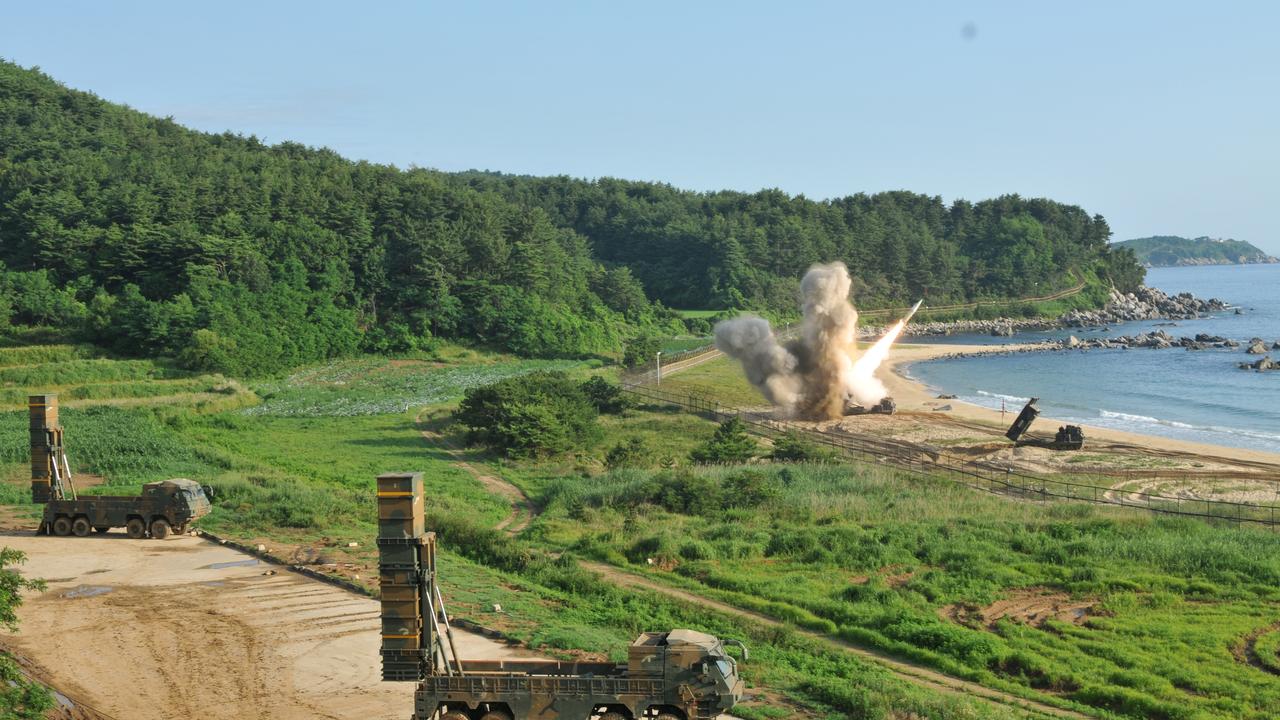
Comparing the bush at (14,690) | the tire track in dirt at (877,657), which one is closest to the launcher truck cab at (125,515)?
the tire track in dirt at (877,657)

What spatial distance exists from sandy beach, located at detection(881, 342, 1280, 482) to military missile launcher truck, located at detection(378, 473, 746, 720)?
3875 centimetres

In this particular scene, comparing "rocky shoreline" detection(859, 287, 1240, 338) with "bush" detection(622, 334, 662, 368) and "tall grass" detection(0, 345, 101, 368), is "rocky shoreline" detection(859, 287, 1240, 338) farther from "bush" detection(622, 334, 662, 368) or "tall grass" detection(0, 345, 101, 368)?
"tall grass" detection(0, 345, 101, 368)

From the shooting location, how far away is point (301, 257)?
87875mm

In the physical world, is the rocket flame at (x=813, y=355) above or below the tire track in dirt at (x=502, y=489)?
above

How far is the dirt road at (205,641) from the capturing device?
20.7 metres

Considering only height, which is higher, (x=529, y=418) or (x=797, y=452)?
(x=529, y=418)

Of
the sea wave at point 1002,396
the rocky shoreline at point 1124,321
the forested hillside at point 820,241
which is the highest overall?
the forested hillside at point 820,241

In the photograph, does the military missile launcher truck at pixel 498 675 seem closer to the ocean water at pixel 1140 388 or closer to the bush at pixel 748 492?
the bush at pixel 748 492

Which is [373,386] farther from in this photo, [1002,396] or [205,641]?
[205,641]

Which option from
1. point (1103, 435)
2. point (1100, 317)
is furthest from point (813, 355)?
point (1100, 317)

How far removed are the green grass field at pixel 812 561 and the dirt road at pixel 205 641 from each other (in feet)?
10.0

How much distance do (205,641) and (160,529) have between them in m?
11.1

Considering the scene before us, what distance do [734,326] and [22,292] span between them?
4854cm

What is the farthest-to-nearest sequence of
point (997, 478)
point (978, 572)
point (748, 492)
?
point (997, 478), point (748, 492), point (978, 572)
